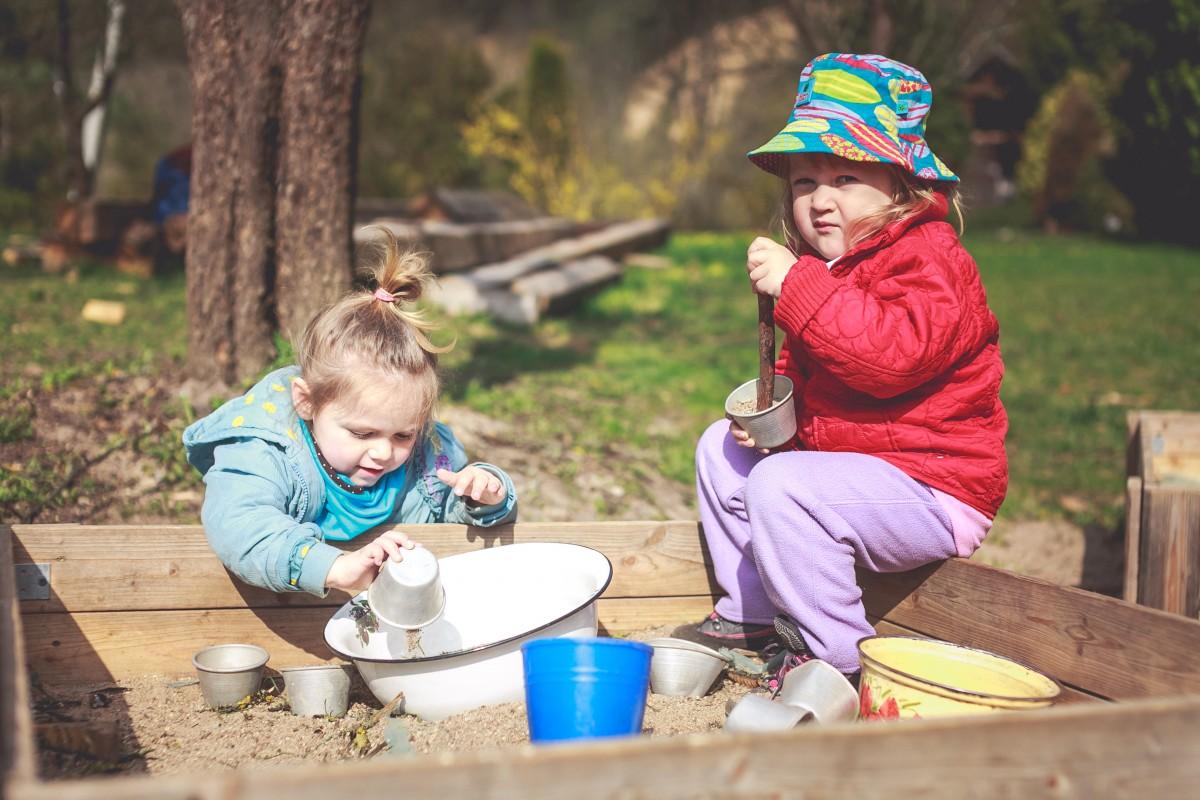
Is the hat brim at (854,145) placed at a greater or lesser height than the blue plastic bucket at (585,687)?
greater

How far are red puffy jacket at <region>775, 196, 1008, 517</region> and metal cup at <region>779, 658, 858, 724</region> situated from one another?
0.58 m

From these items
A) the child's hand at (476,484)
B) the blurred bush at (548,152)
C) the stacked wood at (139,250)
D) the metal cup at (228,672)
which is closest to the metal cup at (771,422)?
the child's hand at (476,484)

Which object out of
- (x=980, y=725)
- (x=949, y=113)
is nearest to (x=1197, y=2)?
(x=949, y=113)

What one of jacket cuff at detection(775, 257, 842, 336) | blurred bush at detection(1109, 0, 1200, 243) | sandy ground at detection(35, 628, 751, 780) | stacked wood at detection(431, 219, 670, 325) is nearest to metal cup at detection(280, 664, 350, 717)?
sandy ground at detection(35, 628, 751, 780)

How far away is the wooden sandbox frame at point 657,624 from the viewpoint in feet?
4.38

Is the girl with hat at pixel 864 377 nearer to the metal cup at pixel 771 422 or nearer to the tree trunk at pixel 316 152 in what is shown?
the metal cup at pixel 771 422

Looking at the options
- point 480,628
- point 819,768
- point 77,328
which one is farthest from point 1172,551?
point 77,328

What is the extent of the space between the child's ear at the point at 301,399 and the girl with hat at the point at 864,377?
110cm

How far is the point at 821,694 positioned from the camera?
2.23 metres

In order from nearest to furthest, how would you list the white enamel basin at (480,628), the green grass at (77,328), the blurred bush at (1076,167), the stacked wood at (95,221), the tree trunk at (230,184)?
the white enamel basin at (480,628) → the tree trunk at (230,184) → the green grass at (77,328) → the stacked wood at (95,221) → the blurred bush at (1076,167)

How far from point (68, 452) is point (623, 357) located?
415 centimetres

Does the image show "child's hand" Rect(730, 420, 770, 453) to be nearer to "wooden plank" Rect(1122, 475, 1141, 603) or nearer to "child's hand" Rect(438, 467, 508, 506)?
"child's hand" Rect(438, 467, 508, 506)

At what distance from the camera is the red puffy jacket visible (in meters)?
2.44

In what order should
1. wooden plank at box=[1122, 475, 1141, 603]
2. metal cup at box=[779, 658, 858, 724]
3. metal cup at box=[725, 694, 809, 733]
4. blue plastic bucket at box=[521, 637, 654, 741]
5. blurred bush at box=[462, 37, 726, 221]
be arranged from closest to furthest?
blue plastic bucket at box=[521, 637, 654, 741], metal cup at box=[725, 694, 809, 733], metal cup at box=[779, 658, 858, 724], wooden plank at box=[1122, 475, 1141, 603], blurred bush at box=[462, 37, 726, 221]
